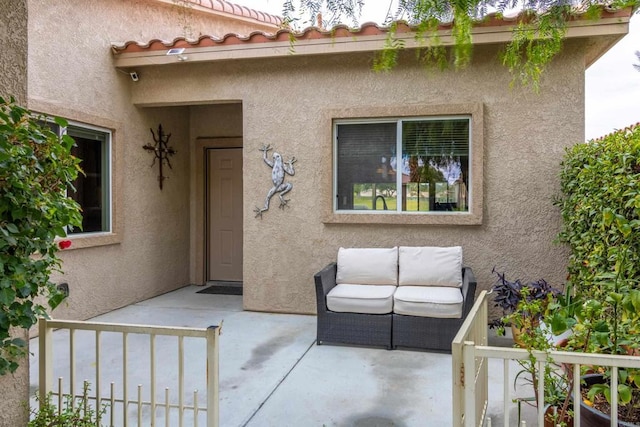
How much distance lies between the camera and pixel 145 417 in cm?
344

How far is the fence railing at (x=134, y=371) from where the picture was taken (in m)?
2.40

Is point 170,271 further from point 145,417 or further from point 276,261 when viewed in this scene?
point 145,417

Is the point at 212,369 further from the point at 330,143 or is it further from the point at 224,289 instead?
the point at 224,289

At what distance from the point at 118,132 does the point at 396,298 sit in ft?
15.4

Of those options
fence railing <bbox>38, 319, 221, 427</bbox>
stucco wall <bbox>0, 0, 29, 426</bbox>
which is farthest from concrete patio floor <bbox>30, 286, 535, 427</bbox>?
stucco wall <bbox>0, 0, 29, 426</bbox>

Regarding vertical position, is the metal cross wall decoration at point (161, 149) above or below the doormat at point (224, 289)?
above

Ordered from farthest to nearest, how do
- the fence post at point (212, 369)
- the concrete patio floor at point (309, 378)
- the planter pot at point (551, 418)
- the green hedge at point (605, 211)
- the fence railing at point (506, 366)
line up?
the concrete patio floor at point (309, 378)
the green hedge at point (605, 211)
the planter pot at point (551, 418)
the fence post at point (212, 369)
the fence railing at point (506, 366)

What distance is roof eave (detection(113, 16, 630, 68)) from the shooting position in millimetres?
5172

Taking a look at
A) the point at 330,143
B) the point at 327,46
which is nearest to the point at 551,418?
the point at 330,143

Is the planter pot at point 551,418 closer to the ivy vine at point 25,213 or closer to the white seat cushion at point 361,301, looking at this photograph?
the white seat cushion at point 361,301

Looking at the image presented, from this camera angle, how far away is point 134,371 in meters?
4.36

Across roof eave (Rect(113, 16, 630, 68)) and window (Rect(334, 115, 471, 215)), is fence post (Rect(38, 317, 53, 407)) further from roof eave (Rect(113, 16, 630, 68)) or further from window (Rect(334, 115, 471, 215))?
window (Rect(334, 115, 471, 215))

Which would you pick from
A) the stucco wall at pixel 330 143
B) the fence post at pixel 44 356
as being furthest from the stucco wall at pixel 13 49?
the stucco wall at pixel 330 143

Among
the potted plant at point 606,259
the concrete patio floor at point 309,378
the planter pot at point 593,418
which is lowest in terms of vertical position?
the concrete patio floor at point 309,378
